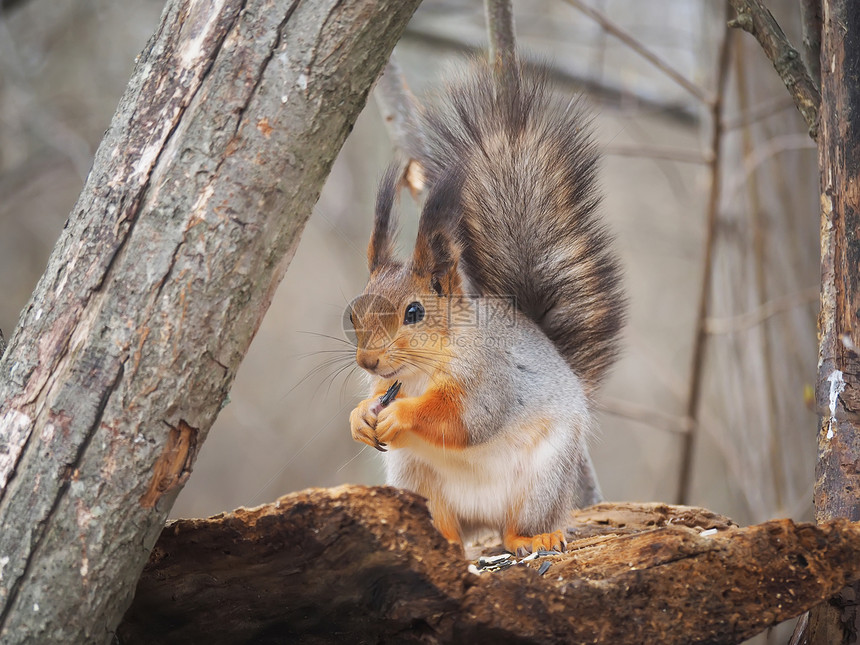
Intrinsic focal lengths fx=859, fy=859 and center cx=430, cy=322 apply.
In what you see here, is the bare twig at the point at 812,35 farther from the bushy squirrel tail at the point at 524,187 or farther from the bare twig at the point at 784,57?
the bushy squirrel tail at the point at 524,187

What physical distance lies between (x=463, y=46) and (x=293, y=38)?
8.13 feet

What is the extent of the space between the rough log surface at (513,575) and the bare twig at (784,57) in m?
0.78

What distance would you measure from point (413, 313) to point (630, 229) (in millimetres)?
3986

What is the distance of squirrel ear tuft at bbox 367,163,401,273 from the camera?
1.64 meters

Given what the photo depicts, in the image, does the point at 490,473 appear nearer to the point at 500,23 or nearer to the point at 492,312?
the point at 492,312

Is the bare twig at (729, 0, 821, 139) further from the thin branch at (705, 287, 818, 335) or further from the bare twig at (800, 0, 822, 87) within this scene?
the thin branch at (705, 287, 818, 335)

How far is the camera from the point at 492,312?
1833 mm

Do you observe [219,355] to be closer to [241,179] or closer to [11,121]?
[241,179]

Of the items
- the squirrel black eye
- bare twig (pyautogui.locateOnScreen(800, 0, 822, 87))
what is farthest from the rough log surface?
bare twig (pyautogui.locateOnScreen(800, 0, 822, 87))

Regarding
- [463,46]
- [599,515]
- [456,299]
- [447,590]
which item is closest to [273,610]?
[447,590]

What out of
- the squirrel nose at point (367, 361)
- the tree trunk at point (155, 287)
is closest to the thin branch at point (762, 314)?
the squirrel nose at point (367, 361)

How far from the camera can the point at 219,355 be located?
117 cm

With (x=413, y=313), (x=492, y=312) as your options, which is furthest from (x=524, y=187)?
(x=413, y=313)

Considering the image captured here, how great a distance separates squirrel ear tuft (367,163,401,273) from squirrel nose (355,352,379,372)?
27 centimetres
